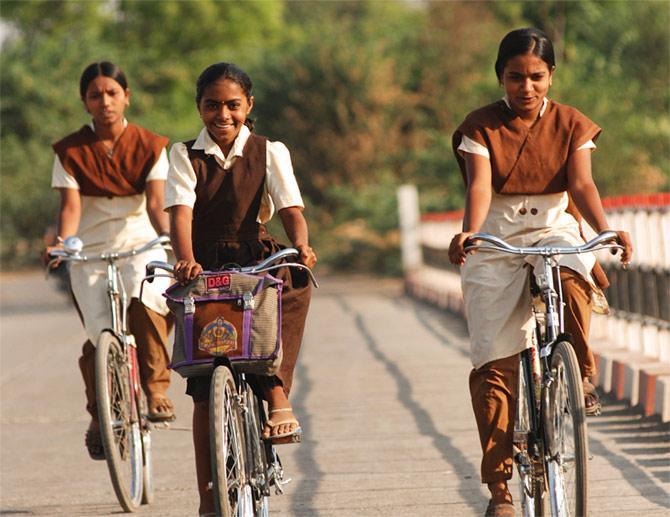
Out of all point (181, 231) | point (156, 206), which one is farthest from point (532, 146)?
point (156, 206)

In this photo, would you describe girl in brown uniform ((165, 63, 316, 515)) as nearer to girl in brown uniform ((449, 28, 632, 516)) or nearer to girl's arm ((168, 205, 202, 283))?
girl's arm ((168, 205, 202, 283))

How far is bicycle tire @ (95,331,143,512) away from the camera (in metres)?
6.88

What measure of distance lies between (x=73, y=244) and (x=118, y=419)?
2.72 ft

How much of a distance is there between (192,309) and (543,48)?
1630mm

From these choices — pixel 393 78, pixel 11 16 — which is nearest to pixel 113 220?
pixel 393 78

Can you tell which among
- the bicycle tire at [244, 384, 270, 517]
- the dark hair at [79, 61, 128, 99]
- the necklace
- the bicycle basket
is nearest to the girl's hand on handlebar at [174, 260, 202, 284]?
the bicycle basket

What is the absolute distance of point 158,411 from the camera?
7.53 m

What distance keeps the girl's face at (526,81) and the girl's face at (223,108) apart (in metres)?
0.98

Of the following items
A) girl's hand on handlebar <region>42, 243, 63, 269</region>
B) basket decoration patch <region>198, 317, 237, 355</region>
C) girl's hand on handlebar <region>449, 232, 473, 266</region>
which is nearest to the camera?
basket decoration patch <region>198, 317, 237, 355</region>

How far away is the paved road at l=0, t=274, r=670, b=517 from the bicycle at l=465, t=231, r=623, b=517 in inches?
37.0

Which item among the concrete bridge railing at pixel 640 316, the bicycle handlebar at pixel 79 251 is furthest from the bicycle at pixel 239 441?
the concrete bridge railing at pixel 640 316

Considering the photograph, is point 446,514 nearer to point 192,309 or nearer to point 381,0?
point 192,309

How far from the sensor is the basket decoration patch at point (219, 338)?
5375 millimetres

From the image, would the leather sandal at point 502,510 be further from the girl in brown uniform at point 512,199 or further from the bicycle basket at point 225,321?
the bicycle basket at point 225,321
